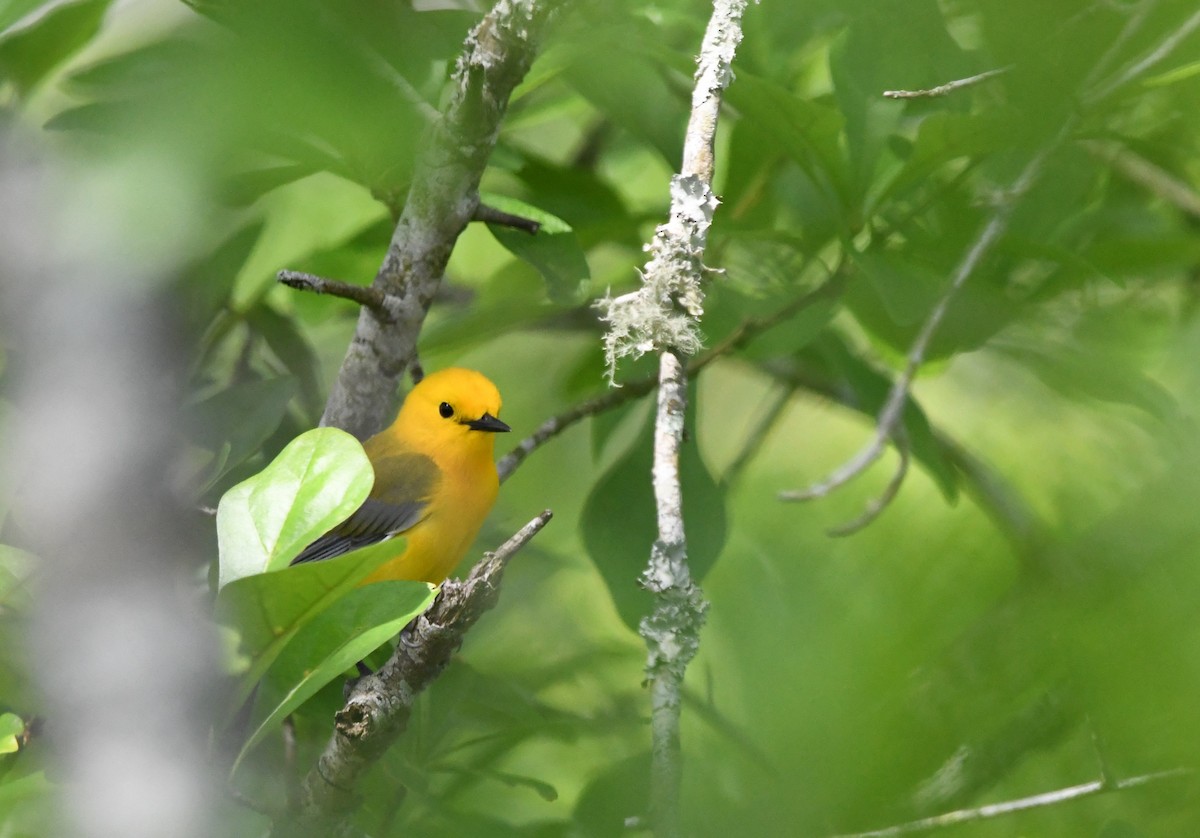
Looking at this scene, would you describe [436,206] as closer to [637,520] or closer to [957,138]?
[637,520]

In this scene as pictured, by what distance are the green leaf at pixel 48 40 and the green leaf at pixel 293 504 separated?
1326 millimetres

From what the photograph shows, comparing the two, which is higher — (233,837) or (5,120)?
(5,120)

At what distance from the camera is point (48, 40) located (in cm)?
216

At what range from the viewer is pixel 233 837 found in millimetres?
1365

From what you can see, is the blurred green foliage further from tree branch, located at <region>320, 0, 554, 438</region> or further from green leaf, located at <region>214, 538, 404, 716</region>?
green leaf, located at <region>214, 538, 404, 716</region>

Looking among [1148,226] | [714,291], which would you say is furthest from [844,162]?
[1148,226]

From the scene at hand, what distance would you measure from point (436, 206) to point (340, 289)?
0.20 m

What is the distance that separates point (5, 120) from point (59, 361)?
0.86 m

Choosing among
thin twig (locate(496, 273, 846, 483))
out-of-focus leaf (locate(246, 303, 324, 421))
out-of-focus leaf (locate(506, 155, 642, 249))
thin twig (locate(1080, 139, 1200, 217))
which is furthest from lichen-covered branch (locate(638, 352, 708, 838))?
thin twig (locate(1080, 139, 1200, 217))

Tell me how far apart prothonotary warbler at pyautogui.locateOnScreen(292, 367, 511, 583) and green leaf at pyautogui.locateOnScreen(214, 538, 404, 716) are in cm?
131

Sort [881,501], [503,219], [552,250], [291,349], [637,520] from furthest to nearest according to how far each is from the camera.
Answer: [291,349] < [637,520] < [552,250] < [503,219] < [881,501]

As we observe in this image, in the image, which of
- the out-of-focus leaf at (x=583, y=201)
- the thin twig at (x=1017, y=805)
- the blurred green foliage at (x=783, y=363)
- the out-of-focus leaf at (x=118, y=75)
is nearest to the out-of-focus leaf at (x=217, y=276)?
the blurred green foliage at (x=783, y=363)

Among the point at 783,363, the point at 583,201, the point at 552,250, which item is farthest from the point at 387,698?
the point at 783,363

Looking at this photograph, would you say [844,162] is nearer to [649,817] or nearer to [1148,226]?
[1148,226]
